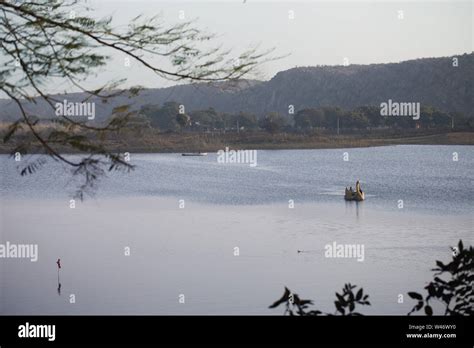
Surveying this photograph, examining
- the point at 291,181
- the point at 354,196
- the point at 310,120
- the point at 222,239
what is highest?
the point at 310,120

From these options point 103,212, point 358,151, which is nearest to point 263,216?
point 103,212

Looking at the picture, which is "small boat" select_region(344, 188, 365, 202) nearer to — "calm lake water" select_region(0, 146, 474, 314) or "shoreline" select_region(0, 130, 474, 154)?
"calm lake water" select_region(0, 146, 474, 314)

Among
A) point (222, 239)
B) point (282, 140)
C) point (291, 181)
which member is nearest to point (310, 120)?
point (282, 140)

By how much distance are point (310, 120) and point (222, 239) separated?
16825 mm

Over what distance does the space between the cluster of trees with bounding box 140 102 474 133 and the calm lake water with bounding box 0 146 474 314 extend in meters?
1.93

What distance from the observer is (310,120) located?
98.1 ft

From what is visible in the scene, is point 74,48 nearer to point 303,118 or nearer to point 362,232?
point 362,232

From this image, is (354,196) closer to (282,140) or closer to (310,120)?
(310,120)

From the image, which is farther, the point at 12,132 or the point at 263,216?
the point at 263,216

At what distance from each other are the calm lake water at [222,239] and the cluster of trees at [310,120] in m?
1.93

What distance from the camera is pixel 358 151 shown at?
143 feet

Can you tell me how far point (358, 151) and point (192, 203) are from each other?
85.1 ft

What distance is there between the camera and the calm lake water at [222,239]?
9906 millimetres

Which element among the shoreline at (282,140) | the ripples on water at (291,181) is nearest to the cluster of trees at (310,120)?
the shoreline at (282,140)
